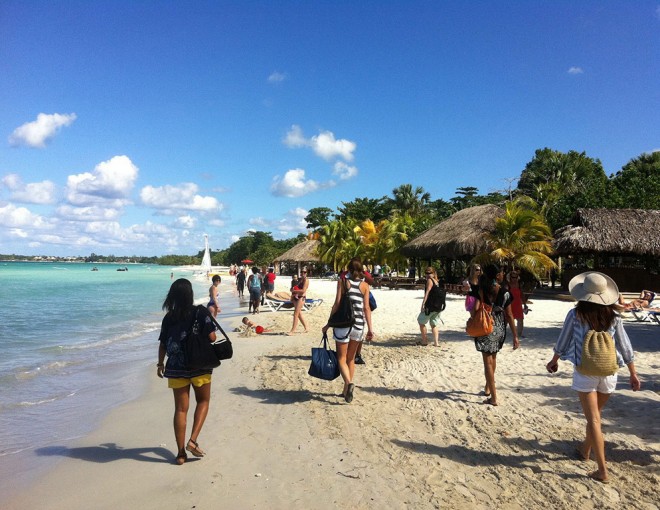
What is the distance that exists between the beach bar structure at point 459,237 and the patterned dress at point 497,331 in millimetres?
15488

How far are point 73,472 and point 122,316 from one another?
49.3 feet

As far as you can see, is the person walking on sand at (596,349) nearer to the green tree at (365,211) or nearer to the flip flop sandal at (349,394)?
the flip flop sandal at (349,394)

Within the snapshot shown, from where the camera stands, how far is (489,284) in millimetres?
4867

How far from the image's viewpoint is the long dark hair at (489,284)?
4863 mm

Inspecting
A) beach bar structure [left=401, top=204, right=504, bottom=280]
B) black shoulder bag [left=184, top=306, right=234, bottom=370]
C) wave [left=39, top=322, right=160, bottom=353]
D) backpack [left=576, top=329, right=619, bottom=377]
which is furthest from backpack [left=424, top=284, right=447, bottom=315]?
beach bar structure [left=401, top=204, right=504, bottom=280]

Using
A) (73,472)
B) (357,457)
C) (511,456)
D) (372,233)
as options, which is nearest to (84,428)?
(73,472)

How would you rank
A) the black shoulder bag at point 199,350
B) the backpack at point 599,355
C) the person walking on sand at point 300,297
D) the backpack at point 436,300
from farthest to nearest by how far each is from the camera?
the person walking on sand at point 300,297, the backpack at point 436,300, the black shoulder bag at point 199,350, the backpack at point 599,355

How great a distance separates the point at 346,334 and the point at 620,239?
18360 mm

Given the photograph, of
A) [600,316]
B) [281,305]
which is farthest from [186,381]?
[281,305]

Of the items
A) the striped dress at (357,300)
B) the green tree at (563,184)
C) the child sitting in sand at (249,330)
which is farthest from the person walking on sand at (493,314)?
the green tree at (563,184)

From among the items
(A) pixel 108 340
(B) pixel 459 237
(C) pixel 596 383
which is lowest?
(A) pixel 108 340

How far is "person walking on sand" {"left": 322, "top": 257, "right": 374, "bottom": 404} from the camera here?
495cm

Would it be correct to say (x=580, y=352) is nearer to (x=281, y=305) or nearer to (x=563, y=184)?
(x=281, y=305)

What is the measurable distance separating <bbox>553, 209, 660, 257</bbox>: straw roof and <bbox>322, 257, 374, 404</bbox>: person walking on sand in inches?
661
